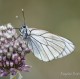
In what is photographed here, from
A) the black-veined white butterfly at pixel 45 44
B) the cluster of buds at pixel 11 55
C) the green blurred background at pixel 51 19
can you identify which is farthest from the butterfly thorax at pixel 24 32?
the green blurred background at pixel 51 19

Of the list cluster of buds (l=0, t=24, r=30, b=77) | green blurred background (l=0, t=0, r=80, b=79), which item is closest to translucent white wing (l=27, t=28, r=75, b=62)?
cluster of buds (l=0, t=24, r=30, b=77)

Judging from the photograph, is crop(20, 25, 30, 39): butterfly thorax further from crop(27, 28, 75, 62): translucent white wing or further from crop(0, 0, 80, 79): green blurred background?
crop(0, 0, 80, 79): green blurred background

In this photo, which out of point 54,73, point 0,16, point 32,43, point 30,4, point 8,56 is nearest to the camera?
point 8,56

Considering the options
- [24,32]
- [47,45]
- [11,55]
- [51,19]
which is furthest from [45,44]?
[51,19]

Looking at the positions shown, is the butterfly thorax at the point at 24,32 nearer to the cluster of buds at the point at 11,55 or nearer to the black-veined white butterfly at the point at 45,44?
the black-veined white butterfly at the point at 45,44

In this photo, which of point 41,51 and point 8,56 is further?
point 41,51

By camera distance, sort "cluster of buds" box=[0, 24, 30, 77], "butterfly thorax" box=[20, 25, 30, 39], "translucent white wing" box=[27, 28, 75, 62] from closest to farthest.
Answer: "cluster of buds" box=[0, 24, 30, 77] → "butterfly thorax" box=[20, 25, 30, 39] → "translucent white wing" box=[27, 28, 75, 62]

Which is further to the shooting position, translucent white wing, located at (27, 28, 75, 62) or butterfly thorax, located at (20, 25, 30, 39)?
translucent white wing, located at (27, 28, 75, 62)

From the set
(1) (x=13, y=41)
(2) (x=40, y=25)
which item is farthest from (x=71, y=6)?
(1) (x=13, y=41)

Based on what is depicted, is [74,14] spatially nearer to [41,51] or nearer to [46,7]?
[46,7]
